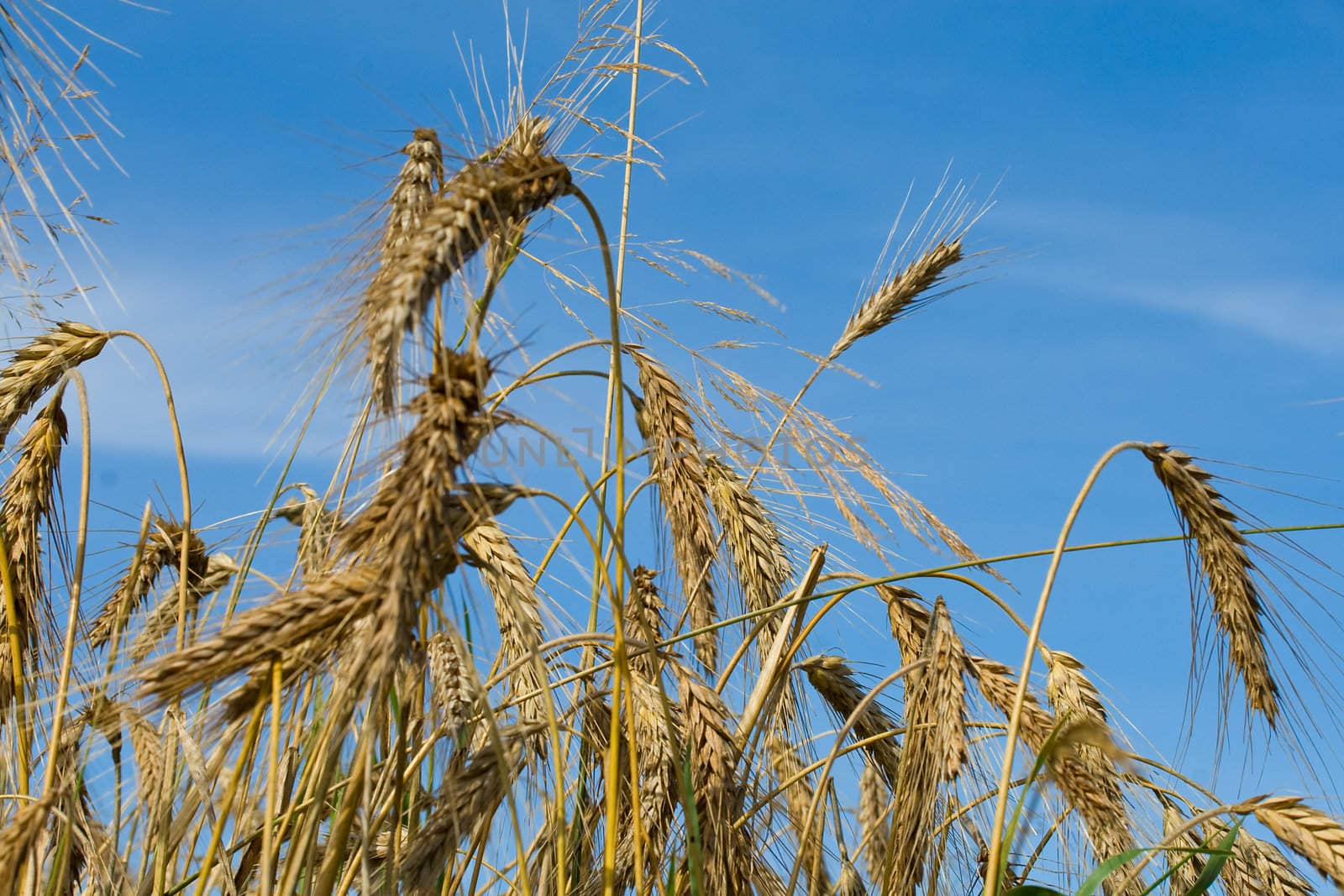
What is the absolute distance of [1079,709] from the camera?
267 centimetres

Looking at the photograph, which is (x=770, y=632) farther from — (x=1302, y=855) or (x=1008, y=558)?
(x=1302, y=855)

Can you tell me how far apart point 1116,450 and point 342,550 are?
4.61ft

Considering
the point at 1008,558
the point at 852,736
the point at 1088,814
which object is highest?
the point at 1008,558

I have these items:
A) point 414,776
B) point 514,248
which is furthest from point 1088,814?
point 514,248

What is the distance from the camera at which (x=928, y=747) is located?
2.02 metres

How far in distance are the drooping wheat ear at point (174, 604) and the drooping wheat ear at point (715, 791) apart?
930 mm

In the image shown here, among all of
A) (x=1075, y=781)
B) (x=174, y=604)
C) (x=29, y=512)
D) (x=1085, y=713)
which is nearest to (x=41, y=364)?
(x=29, y=512)

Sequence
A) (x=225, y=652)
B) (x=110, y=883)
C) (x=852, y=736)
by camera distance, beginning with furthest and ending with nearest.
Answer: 1. (x=852, y=736)
2. (x=110, y=883)
3. (x=225, y=652)

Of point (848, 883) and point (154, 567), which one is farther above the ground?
point (154, 567)

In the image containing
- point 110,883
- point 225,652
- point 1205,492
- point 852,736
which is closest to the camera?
point 225,652

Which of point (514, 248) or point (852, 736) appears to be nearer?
point (514, 248)

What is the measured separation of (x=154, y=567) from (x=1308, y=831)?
2521 millimetres

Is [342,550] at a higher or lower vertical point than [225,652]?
higher

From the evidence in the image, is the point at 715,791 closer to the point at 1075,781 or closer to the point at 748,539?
the point at 748,539
